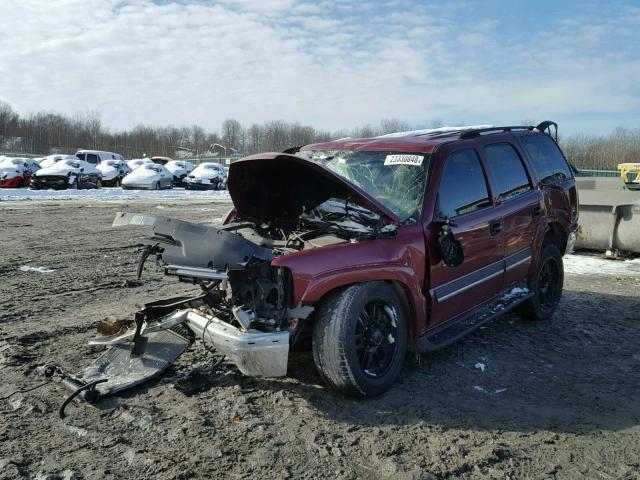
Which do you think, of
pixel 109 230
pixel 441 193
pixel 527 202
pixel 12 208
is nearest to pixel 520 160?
pixel 527 202

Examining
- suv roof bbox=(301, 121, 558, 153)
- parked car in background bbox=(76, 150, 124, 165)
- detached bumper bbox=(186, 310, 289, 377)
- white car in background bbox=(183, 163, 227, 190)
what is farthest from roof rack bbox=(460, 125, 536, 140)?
parked car in background bbox=(76, 150, 124, 165)

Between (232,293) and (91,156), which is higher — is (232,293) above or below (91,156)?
below

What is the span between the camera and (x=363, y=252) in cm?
362

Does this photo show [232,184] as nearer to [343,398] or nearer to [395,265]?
[395,265]

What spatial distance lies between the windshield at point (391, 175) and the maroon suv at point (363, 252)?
1 cm

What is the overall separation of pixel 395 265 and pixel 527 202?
2131 mm

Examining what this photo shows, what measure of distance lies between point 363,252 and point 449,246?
0.82 m

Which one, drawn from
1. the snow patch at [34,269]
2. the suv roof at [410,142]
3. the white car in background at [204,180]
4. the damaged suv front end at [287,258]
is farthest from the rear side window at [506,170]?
the white car in background at [204,180]

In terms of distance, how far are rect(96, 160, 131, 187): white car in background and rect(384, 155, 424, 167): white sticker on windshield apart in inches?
1105

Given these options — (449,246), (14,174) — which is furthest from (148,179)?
(449,246)

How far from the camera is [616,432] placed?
132 inches

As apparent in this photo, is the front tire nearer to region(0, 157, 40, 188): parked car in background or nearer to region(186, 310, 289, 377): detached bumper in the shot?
region(186, 310, 289, 377): detached bumper

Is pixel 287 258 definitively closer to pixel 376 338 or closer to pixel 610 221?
pixel 376 338

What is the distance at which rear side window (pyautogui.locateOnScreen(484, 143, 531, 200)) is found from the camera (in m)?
4.86
